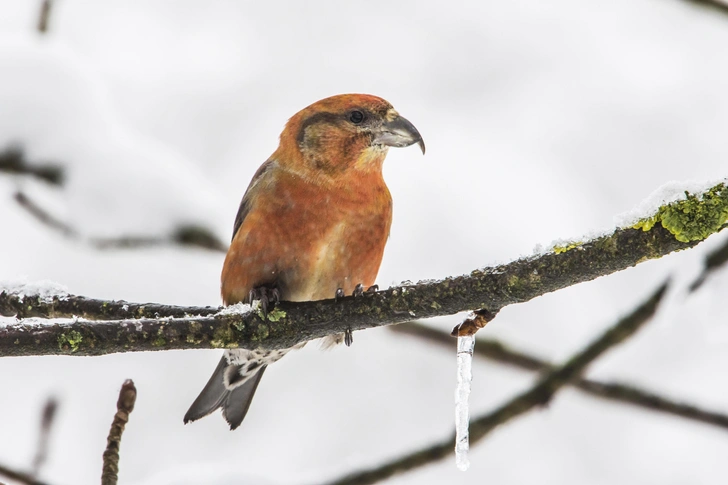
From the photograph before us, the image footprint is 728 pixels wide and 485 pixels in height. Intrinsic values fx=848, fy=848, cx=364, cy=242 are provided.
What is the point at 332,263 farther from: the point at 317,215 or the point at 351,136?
the point at 351,136

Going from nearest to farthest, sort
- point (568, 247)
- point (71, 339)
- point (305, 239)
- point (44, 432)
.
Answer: point (568, 247), point (71, 339), point (44, 432), point (305, 239)

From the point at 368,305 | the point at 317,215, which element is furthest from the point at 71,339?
the point at 317,215

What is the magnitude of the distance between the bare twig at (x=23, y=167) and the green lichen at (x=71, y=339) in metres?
2.16

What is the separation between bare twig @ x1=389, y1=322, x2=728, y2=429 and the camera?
3.04 meters

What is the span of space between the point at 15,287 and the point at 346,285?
1.57 meters

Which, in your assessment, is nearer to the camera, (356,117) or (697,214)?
(697,214)

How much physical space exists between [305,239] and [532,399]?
1.33m

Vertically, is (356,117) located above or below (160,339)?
above

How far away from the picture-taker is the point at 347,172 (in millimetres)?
4195

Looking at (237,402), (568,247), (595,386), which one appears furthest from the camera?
(237,402)

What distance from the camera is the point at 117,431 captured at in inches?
114

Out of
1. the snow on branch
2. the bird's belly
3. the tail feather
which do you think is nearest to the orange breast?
the bird's belly

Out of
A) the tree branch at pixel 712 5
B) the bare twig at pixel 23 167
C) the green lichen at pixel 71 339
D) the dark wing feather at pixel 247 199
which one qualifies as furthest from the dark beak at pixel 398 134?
the green lichen at pixel 71 339

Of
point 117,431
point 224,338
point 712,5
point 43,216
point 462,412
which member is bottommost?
point 117,431
